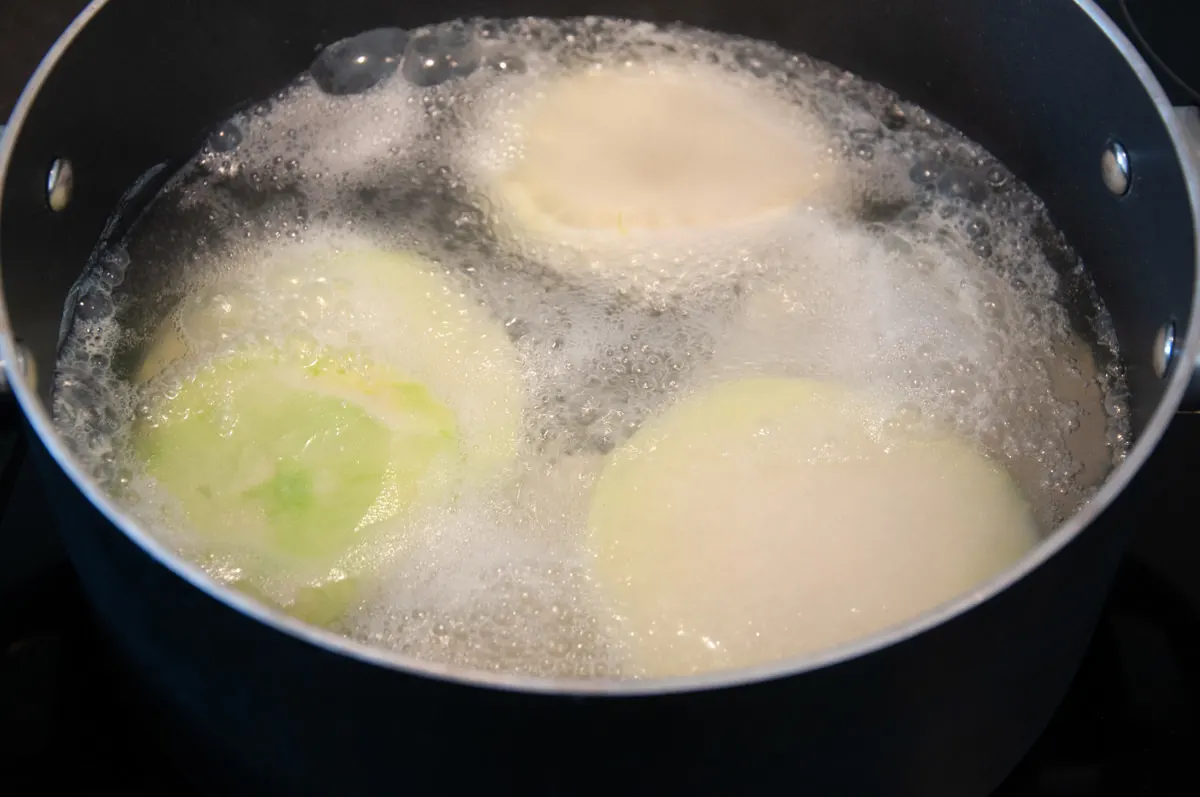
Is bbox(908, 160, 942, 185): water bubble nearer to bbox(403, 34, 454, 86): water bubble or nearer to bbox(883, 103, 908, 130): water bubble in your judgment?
bbox(883, 103, 908, 130): water bubble

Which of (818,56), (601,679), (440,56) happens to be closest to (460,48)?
(440,56)

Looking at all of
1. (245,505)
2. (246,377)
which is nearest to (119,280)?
(246,377)

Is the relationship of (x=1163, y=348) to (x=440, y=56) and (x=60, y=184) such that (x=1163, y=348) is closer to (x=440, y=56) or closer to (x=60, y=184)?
(x=440, y=56)

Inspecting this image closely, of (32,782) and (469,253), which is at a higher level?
(469,253)

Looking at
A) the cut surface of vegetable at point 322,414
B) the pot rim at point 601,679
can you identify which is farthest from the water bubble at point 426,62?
the pot rim at point 601,679

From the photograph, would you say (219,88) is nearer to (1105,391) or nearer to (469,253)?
(469,253)

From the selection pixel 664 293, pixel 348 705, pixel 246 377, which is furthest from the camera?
pixel 664 293
